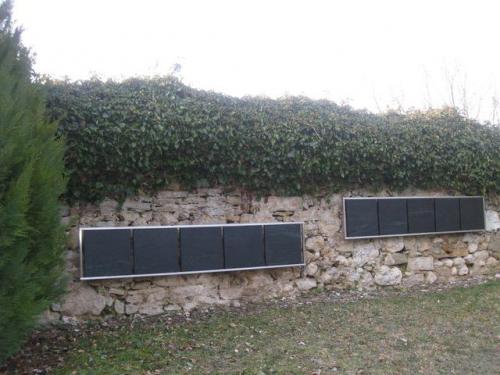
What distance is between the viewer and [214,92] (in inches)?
252

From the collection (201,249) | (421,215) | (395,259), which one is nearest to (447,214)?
(421,215)

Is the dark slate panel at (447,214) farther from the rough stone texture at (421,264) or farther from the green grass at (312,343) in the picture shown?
the green grass at (312,343)

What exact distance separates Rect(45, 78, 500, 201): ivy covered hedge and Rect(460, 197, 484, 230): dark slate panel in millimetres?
260

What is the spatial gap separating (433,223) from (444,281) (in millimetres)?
995

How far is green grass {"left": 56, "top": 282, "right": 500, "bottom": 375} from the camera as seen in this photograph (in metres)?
4.27

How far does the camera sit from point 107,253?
546 cm

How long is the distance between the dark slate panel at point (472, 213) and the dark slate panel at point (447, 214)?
0.12m

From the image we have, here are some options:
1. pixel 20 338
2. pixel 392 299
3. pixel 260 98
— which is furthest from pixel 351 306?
pixel 20 338

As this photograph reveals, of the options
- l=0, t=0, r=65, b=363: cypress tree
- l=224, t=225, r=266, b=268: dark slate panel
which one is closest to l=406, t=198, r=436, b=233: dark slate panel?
l=224, t=225, r=266, b=268: dark slate panel

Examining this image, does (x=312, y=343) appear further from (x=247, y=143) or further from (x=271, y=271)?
(x=247, y=143)

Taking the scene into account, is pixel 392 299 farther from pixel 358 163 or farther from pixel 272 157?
pixel 272 157

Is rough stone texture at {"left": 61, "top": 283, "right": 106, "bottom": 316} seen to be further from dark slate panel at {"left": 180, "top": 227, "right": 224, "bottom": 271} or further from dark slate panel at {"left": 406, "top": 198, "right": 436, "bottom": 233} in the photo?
dark slate panel at {"left": 406, "top": 198, "right": 436, "bottom": 233}

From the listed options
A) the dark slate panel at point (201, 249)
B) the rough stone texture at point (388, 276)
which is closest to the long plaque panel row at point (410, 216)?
the rough stone texture at point (388, 276)

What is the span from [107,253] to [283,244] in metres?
2.38
